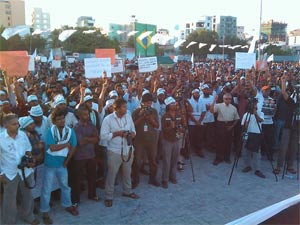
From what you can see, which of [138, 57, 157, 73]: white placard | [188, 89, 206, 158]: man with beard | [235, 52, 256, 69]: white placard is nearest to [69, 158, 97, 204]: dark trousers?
[188, 89, 206, 158]: man with beard

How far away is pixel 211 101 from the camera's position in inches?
333

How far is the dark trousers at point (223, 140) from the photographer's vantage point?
25.9ft

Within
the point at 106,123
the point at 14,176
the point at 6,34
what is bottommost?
the point at 14,176

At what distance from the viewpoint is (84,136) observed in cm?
546

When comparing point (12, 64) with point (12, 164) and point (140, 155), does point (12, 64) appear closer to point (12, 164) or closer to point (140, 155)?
point (140, 155)

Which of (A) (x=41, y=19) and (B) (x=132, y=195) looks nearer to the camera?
(B) (x=132, y=195)

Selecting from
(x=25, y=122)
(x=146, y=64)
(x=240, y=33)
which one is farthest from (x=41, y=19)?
(x=25, y=122)

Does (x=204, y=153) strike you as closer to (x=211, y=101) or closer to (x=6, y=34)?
(x=211, y=101)

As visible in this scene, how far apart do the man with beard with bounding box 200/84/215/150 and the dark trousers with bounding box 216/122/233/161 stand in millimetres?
470

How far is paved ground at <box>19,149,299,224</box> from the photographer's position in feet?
17.3

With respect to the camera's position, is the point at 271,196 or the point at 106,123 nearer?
the point at 106,123

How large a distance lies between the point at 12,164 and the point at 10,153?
139mm

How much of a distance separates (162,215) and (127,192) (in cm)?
82

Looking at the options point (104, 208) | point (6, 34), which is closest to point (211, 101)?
point (104, 208)
